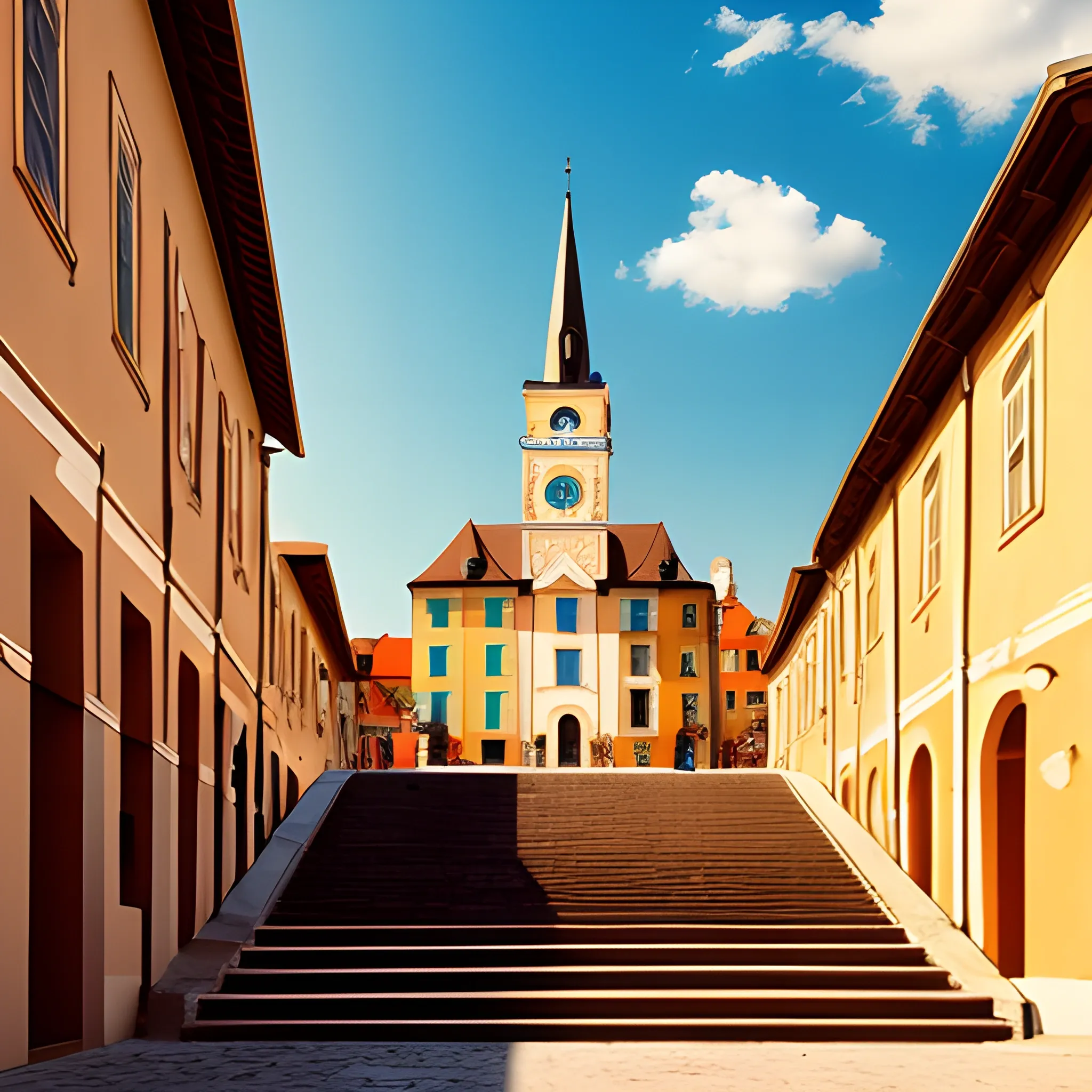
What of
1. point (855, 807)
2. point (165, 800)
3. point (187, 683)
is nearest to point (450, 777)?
point (855, 807)

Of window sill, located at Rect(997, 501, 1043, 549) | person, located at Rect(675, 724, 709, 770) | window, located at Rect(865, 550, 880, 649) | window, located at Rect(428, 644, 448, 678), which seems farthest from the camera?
window, located at Rect(428, 644, 448, 678)

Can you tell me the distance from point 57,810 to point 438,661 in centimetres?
3570

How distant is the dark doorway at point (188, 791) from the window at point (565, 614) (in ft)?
102

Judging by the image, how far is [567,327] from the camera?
52.2m

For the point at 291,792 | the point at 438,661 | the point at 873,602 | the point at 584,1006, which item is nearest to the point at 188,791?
the point at 584,1006

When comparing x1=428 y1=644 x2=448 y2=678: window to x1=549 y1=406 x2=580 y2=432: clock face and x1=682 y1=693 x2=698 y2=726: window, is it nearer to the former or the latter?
x1=682 y1=693 x2=698 y2=726: window

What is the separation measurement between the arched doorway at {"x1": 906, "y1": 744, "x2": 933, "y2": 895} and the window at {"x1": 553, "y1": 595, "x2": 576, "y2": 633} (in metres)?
29.2

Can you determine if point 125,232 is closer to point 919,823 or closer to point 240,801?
point 240,801

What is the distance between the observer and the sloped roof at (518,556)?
147 ft

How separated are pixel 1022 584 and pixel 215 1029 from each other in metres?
7.29

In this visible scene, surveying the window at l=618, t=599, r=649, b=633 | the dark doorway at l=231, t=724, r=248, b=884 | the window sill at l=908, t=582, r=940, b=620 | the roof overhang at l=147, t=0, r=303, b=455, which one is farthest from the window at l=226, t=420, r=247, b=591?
the window at l=618, t=599, r=649, b=633

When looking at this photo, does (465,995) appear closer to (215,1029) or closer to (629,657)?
(215,1029)

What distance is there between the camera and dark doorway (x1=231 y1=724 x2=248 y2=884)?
15.7 metres

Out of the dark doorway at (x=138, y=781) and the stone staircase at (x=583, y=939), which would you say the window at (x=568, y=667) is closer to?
the stone staircase at (x=583, y=939)
